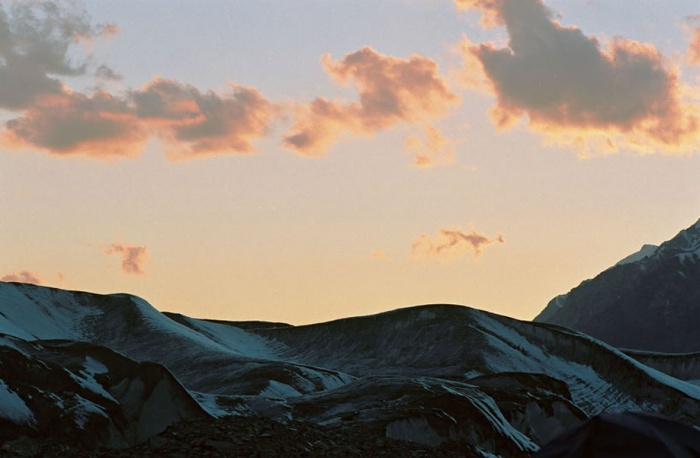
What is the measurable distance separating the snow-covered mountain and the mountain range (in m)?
0.10

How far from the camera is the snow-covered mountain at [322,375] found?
36.2 meters

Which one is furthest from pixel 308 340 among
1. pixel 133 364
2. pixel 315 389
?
pixel 133 364

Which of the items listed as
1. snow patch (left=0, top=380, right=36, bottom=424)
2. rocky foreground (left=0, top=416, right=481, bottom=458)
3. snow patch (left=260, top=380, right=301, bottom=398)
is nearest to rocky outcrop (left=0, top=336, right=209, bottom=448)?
snow patch (left=0, top=380, right=36, bottom=424)

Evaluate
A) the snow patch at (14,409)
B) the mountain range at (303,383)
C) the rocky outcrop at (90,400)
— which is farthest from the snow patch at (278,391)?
the snow patch at (14,409)

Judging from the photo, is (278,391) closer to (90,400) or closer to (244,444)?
(90,400)

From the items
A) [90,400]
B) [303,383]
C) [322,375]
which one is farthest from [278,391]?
[90,400]

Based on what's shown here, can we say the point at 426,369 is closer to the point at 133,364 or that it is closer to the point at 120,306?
the point at 120,306

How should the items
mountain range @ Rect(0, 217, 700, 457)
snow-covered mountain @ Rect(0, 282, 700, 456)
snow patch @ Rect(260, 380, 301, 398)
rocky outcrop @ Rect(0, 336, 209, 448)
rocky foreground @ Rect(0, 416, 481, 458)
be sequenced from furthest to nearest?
snow patch @ Rect(260, 380, 301, 398) → snow-covered mountain @ Rect(0, 282, 700, 456) → rocky outcrop @ Rect(0, 336, 209, 448) → mountain range @ Rect(0, 217, 700, 457) → rocky foreground @ Rect(0, 416, 481, 458)

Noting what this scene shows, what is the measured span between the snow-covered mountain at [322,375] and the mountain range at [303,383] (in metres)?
0.10

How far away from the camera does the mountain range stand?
105ft

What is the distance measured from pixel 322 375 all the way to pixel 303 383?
9.88 feet

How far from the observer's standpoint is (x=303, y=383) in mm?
61125

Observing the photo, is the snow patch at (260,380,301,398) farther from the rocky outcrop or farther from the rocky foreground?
the rocky foreground

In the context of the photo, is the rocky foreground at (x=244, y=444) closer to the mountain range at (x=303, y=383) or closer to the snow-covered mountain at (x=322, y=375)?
the mountain range at (x=303, y=383)
